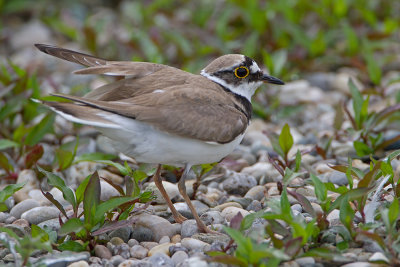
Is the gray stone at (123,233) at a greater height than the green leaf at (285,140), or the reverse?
the green leaf at (285,140)

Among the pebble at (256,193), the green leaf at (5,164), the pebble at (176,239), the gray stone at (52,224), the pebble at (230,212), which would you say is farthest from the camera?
the green leaf at (5,164)

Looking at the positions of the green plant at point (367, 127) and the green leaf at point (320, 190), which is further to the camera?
the green plant at point (367, 127)

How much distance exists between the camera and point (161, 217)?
14.9 ft

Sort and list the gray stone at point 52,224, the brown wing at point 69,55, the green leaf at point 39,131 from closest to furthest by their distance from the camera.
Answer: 1. the gray stone at point 52,224
2. the brown wing at point 69,55
3. the green leaf at point 39,131

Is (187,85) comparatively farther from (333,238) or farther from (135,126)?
(333,238)

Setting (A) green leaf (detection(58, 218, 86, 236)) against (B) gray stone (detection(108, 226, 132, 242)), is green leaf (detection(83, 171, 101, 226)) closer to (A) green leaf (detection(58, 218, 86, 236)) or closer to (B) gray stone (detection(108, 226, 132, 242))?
(A) green leaf (detection(58, 218, 86, 236))

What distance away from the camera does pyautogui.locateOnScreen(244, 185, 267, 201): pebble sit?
4.88m

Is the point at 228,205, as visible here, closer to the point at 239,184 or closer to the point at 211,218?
the point at 211,218

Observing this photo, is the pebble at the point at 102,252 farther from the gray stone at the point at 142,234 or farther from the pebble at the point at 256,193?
the pebble at the point at 256,193

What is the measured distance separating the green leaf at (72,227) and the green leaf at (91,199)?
0.26ft

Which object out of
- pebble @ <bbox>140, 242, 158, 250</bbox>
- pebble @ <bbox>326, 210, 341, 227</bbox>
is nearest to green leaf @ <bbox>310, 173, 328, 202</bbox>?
pebble @ <bbox>326, 210, 341, 227</bbox>

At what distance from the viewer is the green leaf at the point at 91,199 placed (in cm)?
390

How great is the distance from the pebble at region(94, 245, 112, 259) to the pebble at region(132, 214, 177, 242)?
1.29ft

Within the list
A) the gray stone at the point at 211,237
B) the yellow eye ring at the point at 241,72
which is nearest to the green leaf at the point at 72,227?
the gray stone at the point at 211,237
